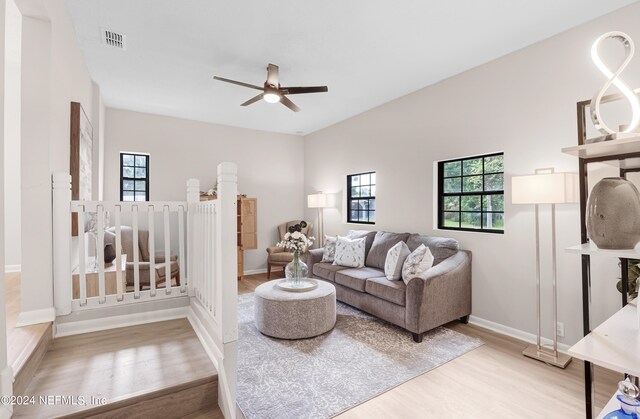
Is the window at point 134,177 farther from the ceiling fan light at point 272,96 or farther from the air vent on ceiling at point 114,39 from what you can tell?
the ceiling fan light at point 272,96

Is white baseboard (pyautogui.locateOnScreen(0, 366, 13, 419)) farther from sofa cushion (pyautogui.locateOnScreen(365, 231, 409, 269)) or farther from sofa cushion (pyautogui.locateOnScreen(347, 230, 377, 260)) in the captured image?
sofa cushion (pyautogui.locateOnScreen(347, 230, 377, 260))

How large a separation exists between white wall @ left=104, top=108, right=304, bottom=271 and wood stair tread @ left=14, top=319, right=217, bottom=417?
3663 millimetres

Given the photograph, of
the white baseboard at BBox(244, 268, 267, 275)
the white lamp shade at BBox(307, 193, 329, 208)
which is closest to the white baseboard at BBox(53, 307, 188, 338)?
the white lamp shade at BBox(307, 193, 329, 208)

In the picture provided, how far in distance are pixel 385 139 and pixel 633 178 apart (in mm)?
2781

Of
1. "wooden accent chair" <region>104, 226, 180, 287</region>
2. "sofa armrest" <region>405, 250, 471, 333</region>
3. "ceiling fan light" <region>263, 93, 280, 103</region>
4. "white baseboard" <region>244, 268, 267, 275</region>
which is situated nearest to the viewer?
"sofa armrest" <region>405, 250, 471, 333</region>

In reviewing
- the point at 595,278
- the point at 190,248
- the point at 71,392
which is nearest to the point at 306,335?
the point at 190,248

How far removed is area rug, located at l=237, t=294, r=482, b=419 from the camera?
2.01 metres

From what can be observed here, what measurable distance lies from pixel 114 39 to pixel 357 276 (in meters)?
3.46

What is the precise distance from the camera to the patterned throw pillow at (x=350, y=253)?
13.3 ft

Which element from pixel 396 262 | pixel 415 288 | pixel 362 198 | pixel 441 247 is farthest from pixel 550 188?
pixel 362 198

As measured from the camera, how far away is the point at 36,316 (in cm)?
184

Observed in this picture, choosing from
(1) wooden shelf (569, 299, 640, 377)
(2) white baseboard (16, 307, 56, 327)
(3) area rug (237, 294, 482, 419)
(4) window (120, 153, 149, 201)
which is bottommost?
(3) area rug (237, 294, 482, 419)

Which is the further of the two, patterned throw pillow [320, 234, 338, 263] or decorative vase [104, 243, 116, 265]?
patterned throw pillow [320, 234, 338, 263]

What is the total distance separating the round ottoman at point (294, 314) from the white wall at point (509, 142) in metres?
1.71
